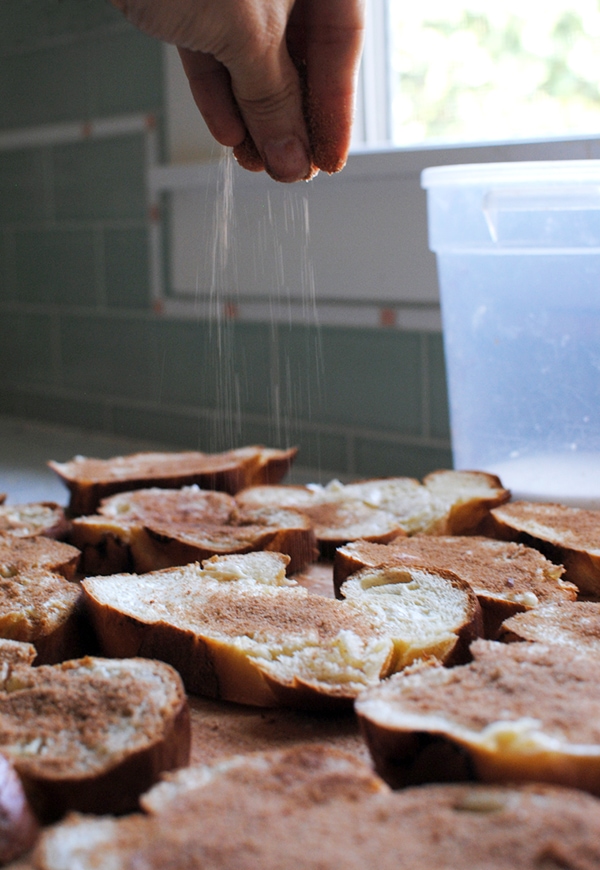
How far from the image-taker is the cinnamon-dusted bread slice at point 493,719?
28.6 inches

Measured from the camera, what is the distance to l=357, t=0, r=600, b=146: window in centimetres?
217

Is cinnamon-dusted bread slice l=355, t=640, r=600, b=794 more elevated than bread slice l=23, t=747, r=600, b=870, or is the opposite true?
cinnamon-dusted bread slice l=355, t=640, r=600, b=794

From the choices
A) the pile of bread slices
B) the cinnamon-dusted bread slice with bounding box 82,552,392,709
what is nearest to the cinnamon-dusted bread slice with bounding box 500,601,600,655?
the pile of bread slices

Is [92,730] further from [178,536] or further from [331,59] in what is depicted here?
[331,59]

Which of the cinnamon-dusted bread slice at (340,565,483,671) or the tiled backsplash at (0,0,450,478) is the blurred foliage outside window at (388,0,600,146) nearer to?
the tiled backsplash at (0,0,450,478)

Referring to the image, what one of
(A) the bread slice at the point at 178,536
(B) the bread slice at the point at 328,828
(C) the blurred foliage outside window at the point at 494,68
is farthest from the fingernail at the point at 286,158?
(C) the blurred foliage outside window at the point at 494,68

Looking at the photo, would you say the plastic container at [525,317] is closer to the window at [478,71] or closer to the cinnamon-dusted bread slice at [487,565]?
the cinnamon-dusted bread slice at [487,565]

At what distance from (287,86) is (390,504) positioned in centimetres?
77

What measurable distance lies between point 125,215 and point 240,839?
2565 mm

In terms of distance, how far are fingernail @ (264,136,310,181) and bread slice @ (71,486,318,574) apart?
20.9 inches

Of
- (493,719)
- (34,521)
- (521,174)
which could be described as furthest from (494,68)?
(493,719)

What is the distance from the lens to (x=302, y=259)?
94.5 inches

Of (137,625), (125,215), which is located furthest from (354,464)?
(137,625)

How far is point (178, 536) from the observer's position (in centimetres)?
141
